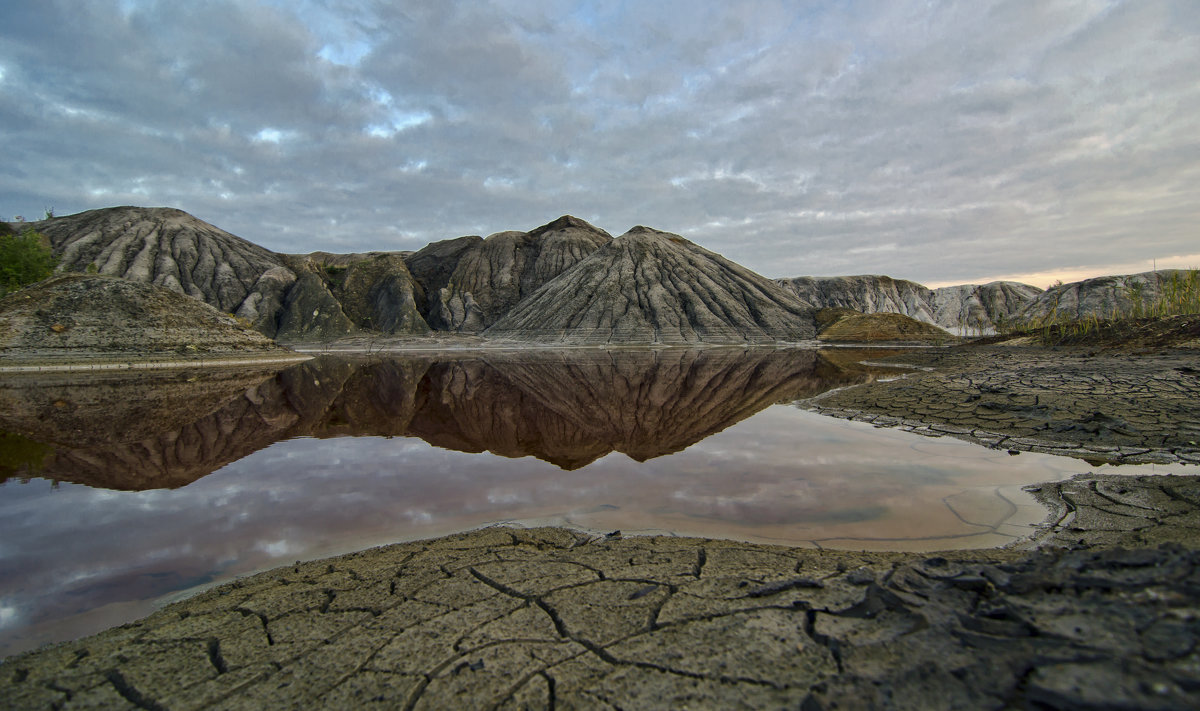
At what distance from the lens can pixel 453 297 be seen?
87.4 meters

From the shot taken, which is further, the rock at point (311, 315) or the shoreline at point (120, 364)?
the rock at point (311, 315)

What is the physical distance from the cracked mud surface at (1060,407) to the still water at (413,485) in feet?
4.02

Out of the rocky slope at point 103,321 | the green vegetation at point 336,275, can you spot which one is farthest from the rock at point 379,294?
the rocky slope at point 103,321

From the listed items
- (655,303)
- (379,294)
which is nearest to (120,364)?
(655,303)

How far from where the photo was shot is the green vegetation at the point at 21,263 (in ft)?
135

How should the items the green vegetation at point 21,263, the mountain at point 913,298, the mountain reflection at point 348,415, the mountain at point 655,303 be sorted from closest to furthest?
the mountain reflection at point 348,415 → the green vegetation at point 21,263 → the mountain at point 655,303 → the mountain at point 913,298

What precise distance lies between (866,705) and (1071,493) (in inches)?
248

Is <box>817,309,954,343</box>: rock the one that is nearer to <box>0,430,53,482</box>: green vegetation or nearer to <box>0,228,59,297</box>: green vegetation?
<box>0,430,53,482</box>: green vegetation

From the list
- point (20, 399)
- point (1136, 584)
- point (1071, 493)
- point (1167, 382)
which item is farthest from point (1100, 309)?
point (20, 399)

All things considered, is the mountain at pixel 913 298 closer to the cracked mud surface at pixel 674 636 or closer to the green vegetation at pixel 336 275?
the green vegetation at pixel 336 275

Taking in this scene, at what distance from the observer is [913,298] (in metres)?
119

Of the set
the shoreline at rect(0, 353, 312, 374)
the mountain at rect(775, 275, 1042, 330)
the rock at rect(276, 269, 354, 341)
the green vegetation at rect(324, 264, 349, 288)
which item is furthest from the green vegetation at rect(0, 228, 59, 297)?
the mountain at rect(775, 275, 1042, 330)

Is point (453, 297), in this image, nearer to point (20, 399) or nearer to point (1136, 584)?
point (20, 399)

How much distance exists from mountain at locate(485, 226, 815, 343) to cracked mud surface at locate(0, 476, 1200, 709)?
55.7 meters
